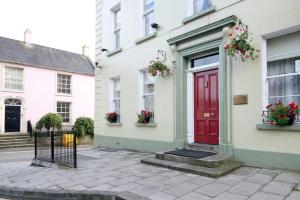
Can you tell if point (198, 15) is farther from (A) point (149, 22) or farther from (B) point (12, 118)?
(B) point (12, 118)

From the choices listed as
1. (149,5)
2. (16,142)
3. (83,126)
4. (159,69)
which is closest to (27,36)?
(83,126)

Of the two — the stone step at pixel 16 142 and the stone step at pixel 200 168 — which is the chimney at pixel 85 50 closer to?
the stone step at pixel 16 142

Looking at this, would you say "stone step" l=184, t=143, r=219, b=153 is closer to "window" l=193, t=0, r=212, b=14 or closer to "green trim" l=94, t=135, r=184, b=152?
"green trim" l=94, t=135, r=184, b=152

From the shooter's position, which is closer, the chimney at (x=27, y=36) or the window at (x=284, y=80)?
the window at (x=284, y=80)

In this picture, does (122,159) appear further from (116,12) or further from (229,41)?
(116,12)

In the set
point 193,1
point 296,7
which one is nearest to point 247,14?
point 296,7

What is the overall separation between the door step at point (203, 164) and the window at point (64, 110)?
19.0 metres

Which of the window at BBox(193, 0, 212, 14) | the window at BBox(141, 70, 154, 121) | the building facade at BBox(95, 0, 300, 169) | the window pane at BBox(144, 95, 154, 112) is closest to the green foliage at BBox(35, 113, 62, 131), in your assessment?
the building facade at BBox(95, 0, 300, 169)

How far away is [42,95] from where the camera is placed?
888 inches

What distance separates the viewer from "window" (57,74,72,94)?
2388 centimetres

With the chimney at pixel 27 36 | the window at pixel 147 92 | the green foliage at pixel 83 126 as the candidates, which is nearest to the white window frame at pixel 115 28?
the window at pixel 147 92

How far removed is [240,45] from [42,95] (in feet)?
66.3

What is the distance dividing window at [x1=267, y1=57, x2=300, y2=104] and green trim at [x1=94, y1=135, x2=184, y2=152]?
3074mm

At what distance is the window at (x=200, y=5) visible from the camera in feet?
25.0
